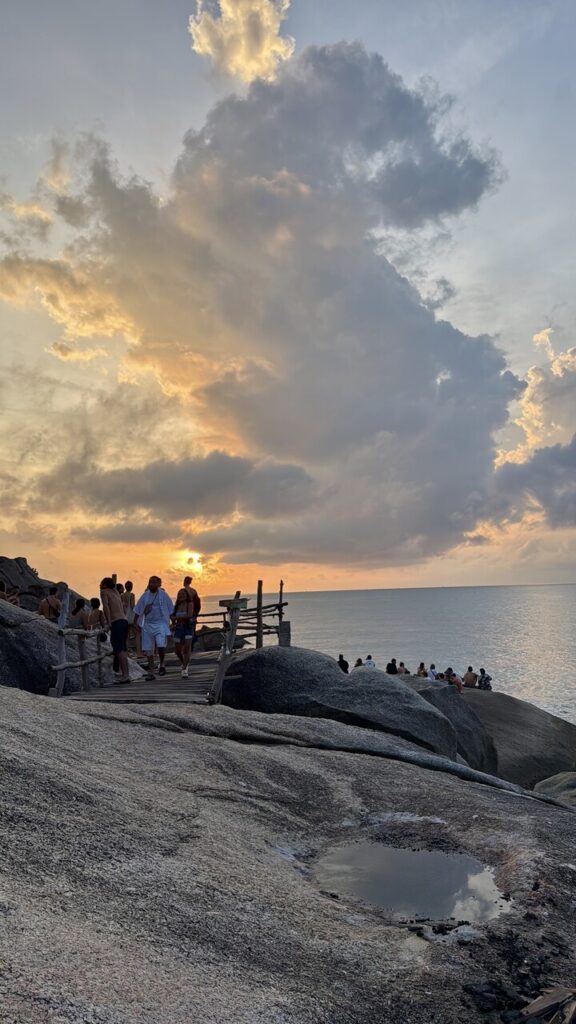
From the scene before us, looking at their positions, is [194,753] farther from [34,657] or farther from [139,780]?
[34,657]

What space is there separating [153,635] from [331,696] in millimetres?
5083

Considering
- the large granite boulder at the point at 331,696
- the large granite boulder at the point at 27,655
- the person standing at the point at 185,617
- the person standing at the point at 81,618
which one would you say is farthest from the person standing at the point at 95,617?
the large granite boulder at the point at 331,696

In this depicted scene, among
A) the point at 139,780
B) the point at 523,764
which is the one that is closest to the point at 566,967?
the point at 139,780

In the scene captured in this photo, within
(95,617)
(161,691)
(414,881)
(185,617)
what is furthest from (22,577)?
(414,881)

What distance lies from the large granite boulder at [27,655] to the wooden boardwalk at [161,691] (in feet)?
4.64

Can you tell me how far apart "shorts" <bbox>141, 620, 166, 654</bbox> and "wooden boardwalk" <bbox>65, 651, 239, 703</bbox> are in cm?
79

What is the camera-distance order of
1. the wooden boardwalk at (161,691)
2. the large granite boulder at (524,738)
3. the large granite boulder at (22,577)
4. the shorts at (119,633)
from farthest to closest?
the large granite boulder at (22,577) → the large granite boulder at (524,738) → the shorts at (119,633) → the wooden boardwalk at (161,691)

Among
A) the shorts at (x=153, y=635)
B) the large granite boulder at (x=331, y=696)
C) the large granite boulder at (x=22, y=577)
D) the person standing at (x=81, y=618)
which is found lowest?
the large granite boulder at (x=331, y=696)

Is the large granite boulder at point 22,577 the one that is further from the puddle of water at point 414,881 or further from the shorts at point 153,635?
the puddle of water at point 414,881

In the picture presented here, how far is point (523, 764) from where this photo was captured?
24.8m

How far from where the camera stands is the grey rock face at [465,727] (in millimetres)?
20812

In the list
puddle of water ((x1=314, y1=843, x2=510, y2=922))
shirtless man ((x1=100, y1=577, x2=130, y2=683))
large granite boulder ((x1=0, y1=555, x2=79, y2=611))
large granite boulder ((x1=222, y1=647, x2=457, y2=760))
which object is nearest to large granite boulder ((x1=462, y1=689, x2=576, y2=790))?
large granite boulder ((x1=222, y1=647, x2=457, y2=760))

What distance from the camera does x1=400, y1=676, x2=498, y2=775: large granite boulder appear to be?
20.8 metres

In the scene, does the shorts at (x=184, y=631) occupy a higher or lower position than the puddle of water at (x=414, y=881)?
higher
